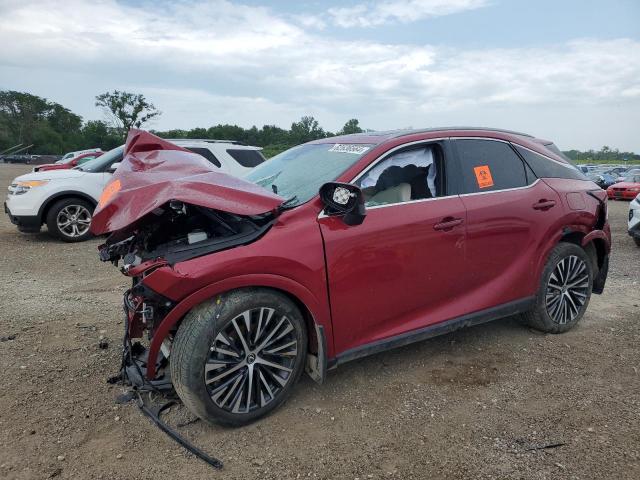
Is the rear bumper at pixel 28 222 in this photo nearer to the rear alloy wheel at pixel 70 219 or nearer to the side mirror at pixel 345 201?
the rear alloy wheel at pixel 70 219

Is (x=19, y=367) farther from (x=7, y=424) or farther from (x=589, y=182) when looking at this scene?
(x=589, y=182)

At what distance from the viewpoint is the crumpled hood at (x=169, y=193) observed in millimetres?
2732

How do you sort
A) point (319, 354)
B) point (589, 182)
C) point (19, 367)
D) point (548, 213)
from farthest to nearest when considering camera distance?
point (589, 182), point (548, 213), point (19, 367), point (319, 354)

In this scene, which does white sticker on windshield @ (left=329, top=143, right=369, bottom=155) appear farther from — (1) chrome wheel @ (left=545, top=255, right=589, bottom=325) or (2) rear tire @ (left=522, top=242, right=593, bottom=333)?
(1) chrome wheel @ (left=545, top=255, right=589, bottom=325)

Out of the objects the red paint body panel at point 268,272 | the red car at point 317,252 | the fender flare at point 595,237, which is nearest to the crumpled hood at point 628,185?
the fender flare at point 595,237

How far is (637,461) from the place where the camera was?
8.60 ft

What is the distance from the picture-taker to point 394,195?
340 centimetres

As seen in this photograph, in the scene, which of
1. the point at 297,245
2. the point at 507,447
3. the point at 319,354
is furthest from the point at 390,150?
the point at 507,447

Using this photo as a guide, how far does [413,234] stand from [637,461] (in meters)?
1.77

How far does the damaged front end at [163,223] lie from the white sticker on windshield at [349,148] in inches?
31.6

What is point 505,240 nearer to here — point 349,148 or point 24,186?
point 349,148

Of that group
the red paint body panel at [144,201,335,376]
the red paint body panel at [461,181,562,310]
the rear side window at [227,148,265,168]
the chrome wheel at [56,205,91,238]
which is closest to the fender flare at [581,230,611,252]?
the red paint body panel at [461,181,562,310]

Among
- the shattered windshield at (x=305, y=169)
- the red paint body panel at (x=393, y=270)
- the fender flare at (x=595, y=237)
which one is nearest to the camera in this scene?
the red paint body panel at (x=393, y=270)

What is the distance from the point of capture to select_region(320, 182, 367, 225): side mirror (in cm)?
290
